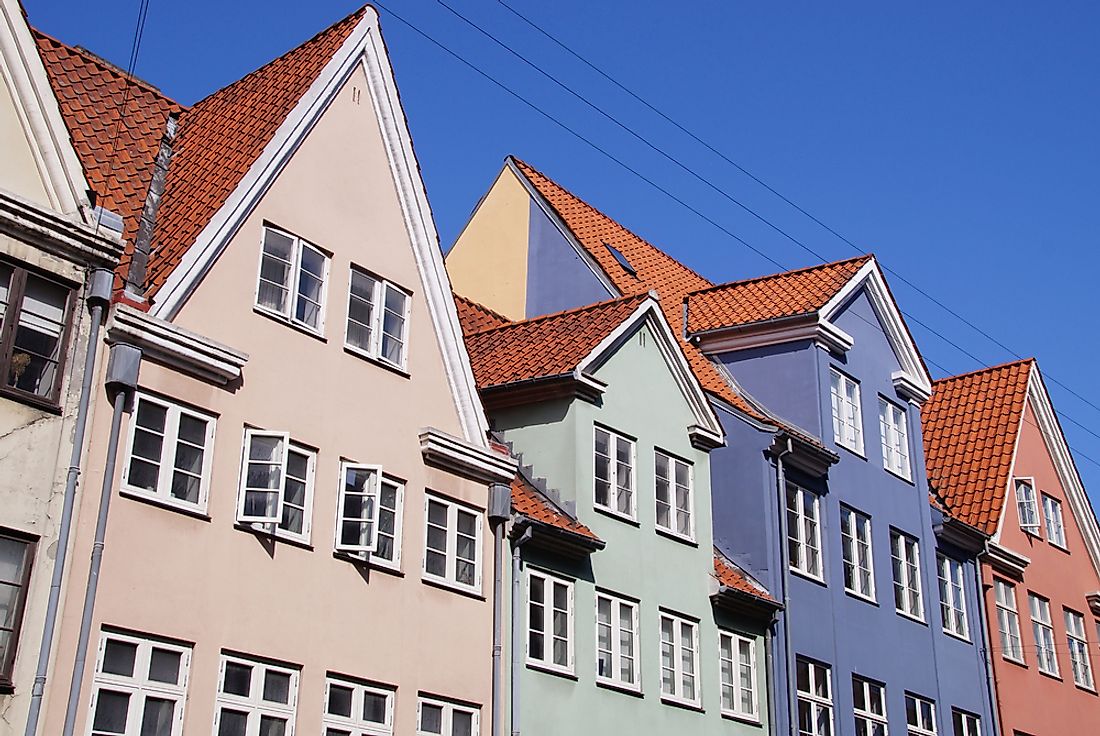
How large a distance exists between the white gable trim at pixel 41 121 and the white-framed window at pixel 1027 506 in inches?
1106

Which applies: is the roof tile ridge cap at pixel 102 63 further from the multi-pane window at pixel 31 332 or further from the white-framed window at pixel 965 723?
the white-framed window at pixel 965 723

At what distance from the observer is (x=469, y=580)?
906 inches

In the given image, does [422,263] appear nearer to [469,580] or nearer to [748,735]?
[469,580]

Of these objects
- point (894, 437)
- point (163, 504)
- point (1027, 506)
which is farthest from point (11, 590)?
point (1027, 506)

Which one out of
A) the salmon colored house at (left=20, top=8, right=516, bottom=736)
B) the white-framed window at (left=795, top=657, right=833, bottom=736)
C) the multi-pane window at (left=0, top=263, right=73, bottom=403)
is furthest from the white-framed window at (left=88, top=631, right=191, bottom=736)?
the white-framed window at (left=795, top=657, right=833, bottom=736)

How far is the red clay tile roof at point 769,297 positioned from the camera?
32.7 meters

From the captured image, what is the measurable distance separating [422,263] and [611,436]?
4938 millimetres

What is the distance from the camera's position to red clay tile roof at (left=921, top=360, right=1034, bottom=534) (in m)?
38.3

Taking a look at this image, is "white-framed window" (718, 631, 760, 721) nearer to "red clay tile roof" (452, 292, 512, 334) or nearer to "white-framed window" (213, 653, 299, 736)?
"red clay tile roof" (452, 292, 512, 334)

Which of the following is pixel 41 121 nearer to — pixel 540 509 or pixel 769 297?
pixel 540 509

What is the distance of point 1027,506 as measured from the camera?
3997cm

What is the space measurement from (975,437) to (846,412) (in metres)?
8.55

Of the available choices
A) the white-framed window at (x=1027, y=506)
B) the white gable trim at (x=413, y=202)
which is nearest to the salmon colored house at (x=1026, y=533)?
the white-framed window at (x=1027, y=506)

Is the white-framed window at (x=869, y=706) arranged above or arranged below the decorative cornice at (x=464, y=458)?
below
